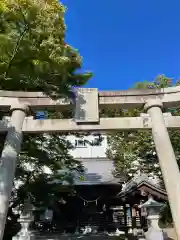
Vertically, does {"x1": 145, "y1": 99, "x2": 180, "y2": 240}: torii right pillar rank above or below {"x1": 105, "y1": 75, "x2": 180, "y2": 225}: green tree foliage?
below

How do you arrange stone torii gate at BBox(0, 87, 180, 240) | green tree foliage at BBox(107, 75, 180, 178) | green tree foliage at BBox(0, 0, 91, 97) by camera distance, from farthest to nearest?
green tree foliage at BBox(107, 75, 180, 178)
green tree foliage at BBox(0, 0, 91, 97)
stone torii gate at BBox(0, 87, 180, 240)

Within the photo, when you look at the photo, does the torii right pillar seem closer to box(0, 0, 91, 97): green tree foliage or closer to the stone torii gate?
the stone torii gate

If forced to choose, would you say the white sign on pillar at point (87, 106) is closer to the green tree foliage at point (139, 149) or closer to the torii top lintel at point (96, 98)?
the torii top lintel at point (96, 98)

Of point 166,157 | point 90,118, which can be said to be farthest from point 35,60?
point 166,157

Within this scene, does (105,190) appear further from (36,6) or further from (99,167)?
(36,6)

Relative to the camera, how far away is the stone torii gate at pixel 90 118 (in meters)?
5.75

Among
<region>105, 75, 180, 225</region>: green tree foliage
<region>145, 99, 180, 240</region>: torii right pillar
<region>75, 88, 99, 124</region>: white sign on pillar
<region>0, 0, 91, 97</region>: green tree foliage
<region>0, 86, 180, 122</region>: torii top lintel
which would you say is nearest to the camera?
<region>145, 99, 180, 240</region>: torii right pillar

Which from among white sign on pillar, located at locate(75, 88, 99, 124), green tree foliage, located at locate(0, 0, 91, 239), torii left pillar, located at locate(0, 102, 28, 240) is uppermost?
green tree foliage, located at locate(0, 0, 91, 239)

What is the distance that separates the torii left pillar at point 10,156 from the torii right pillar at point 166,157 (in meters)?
3.28

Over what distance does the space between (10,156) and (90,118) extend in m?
2.10

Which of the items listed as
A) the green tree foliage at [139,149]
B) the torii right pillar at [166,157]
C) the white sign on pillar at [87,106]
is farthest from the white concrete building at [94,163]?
the torii right pillar at [166,157]

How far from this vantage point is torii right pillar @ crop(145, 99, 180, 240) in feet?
16.3

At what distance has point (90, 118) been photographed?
6.27 meters

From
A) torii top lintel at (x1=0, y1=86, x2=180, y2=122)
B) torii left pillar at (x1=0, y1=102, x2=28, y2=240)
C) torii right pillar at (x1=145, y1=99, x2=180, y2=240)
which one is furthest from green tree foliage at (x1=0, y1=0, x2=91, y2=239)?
torii right pillar at (x1=145, y1=99, x2=180, y2=240)
